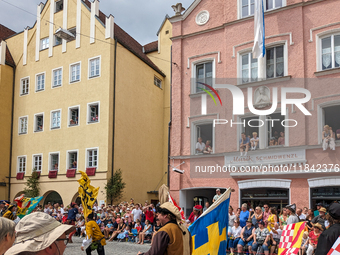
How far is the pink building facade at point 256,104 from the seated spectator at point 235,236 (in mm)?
3958

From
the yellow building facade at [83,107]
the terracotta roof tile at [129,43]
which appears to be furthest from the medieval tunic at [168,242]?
the terracotta roof tile at [129,43]

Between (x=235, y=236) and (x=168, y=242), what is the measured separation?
10637mm

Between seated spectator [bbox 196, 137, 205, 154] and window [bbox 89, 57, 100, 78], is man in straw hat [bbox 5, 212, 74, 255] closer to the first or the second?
seated spectator [bbox 196, 137, 205, 154]

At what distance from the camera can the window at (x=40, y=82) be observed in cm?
3108

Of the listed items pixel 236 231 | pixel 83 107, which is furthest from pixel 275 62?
pixel 83 107

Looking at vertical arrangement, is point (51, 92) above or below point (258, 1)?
below

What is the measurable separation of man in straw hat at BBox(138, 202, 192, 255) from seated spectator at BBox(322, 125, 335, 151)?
13.6 m

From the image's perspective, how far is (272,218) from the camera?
1432 cm

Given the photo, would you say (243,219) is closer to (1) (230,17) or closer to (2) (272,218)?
(2) (272,218)

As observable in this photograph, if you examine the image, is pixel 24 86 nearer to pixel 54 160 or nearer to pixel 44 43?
pixel 44 43

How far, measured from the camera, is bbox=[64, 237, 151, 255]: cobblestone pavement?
15.2 meters

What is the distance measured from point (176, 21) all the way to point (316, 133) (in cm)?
1024

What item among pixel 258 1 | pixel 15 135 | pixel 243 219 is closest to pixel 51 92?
pixel 15 135

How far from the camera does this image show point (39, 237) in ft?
9.69
